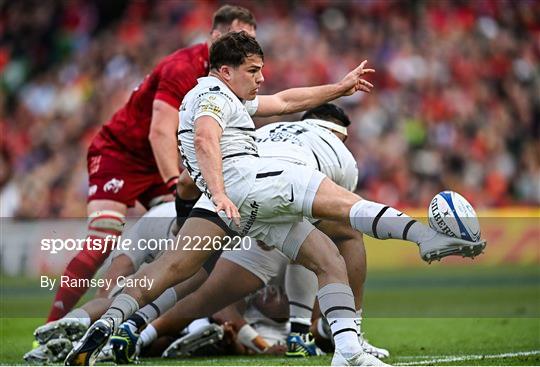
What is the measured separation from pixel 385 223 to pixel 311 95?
1623mm

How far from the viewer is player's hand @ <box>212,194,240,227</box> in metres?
5.65

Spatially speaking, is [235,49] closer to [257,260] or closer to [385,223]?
[385,223]

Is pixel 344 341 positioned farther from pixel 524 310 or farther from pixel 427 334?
pixel 524 310

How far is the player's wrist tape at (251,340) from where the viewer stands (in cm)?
764

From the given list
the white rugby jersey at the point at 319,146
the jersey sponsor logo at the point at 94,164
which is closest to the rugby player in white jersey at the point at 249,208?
the white rugby jersey at the point at 319,146

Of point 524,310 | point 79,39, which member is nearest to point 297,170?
point 524,310

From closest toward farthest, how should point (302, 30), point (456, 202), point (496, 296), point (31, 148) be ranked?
point (456, 202) < point (496, 296) < point (31, 148) < point (302, 30)

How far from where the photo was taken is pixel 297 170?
19.5 feet

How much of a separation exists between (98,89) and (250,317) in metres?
10.9

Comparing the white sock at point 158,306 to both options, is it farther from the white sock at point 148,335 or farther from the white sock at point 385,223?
the white sock at point 385,223

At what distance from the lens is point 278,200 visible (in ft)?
19.4

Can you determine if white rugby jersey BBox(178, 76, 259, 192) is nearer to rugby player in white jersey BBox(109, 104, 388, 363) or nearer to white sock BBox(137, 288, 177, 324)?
rugby player in white jersey BBox(109, 104, 388, 363)

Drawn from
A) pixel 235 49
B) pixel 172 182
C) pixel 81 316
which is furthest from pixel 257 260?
pixel 235 49

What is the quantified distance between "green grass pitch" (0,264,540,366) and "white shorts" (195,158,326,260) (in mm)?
1070
